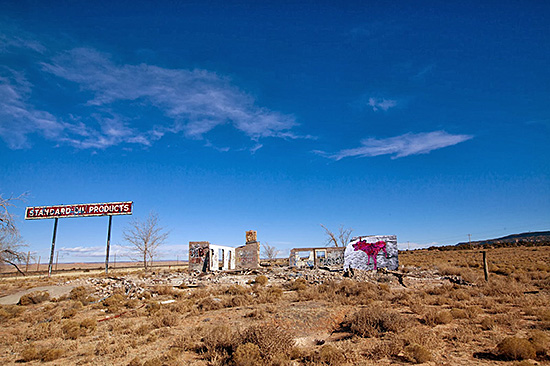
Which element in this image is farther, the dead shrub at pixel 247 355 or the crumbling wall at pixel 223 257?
the crumbling wall at pixel 223 257

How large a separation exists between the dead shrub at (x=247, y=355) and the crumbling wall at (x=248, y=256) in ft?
84.5

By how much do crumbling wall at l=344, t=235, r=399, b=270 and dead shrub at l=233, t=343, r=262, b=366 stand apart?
74.6ft

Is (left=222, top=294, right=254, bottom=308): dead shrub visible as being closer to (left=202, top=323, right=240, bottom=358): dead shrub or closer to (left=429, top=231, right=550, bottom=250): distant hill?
(left=202, top=323, right=240, bottom=358): dead shrub

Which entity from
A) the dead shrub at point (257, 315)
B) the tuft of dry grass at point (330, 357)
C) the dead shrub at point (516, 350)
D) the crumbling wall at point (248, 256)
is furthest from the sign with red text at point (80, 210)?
the dead shrub at point (516, 350)

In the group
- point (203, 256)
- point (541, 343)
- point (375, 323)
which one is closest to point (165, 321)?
point (375, 323)

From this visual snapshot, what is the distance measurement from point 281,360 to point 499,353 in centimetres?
523

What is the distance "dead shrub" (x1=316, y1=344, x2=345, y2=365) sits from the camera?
275 inches

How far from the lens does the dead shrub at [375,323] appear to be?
9141mm

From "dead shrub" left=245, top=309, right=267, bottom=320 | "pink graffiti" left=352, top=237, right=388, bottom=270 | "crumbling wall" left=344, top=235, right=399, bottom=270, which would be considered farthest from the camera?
"pink graffiti" left=352, top=237, right=388, bottom=270

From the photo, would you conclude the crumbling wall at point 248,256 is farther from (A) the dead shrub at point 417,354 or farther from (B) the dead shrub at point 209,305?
(A) the dead shrub at point 417,354

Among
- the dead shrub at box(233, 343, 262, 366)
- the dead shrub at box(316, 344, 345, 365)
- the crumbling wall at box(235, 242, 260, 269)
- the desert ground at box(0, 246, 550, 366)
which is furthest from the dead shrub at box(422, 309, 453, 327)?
the crumbling wall at box(235, 242, 260, 269)

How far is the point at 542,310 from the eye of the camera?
35.7 ft

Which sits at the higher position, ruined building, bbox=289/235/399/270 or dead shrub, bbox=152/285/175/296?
ruined building, bbox=289/235/399/270

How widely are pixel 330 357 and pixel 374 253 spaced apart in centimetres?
2263
